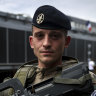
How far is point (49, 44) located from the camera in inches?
70.6

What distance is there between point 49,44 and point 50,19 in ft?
0.62

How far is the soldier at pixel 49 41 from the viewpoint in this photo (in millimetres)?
1818

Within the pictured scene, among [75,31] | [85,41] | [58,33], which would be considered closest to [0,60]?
[75,31]

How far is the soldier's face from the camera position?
181 centimetres

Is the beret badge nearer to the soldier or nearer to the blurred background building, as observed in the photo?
the soldier

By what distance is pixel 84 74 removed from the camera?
167 cm

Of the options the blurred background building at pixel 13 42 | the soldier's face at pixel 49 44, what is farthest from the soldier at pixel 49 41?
the blurred background building at pixel 13 42

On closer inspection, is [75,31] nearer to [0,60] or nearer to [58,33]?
[0,60]

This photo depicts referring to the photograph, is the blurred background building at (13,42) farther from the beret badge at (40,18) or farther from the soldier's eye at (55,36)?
the soldier's eye at (55,36)

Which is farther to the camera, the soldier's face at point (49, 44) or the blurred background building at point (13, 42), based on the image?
the blurred background building at point (13, 42)

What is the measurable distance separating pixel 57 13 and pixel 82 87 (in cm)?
56

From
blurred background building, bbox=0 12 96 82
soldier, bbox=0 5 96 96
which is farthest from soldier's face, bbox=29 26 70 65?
blurred background building, bbox=0 12 96 82

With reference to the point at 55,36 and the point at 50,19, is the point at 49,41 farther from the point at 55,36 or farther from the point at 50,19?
the point at 50,19

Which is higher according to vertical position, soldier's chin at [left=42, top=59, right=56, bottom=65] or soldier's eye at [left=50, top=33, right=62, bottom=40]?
soldier's eye at [left=50, top=33, right=62, bottom=40]
